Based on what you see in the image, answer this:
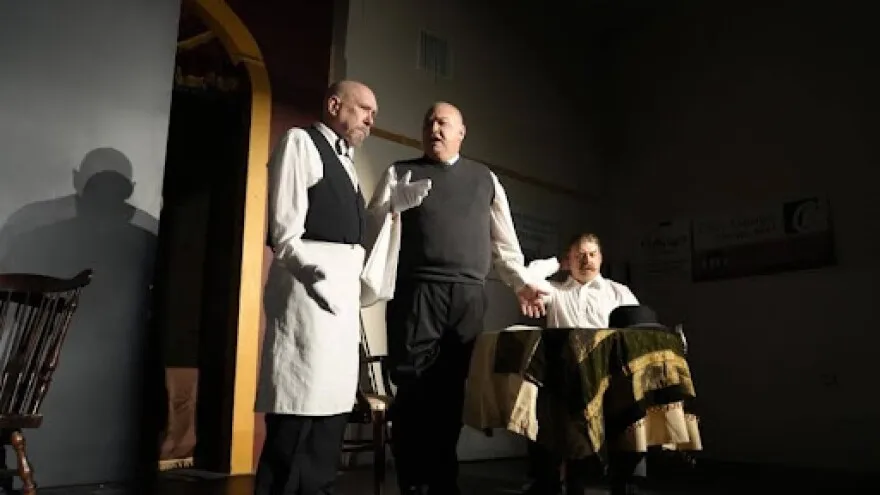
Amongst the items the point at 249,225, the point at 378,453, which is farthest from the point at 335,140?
the point at 249,225

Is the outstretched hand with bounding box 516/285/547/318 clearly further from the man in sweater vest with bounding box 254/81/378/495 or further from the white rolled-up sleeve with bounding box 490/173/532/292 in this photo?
the man in sweater vest with bounding box 254/81/378/495

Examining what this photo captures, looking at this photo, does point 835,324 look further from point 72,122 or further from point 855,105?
point 72,122

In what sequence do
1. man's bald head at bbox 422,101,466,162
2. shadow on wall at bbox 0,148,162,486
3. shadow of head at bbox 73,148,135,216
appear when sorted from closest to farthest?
1. man's bald head at bbox 422,101,466,162
2. shadow on wall at bbox 0,148,162,486
3. shadow of head at bbox 73,148,135,216

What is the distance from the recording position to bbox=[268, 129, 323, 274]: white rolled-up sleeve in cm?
180

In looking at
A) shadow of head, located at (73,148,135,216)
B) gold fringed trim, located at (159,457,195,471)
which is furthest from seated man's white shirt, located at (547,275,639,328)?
gold fringed trim, located at (159,457,195,471)

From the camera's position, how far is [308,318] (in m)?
1.82

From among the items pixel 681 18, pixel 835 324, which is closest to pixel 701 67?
pixel 681 18

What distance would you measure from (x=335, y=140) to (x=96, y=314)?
1.54m

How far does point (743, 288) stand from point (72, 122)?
403 cm

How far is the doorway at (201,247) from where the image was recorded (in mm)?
3896

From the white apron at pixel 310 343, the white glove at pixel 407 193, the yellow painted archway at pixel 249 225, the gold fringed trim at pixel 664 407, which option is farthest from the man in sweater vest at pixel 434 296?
the yellow painted archway at pixel 249 225

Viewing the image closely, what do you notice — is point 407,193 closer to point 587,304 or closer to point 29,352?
point 29,352

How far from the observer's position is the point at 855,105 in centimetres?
453

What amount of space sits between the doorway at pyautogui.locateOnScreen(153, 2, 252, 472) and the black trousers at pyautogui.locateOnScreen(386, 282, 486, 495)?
69.4 inches
